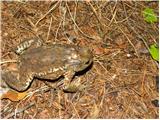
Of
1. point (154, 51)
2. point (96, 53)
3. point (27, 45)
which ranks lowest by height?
point (154, 51)

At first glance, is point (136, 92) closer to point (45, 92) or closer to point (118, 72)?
point (118, 72)

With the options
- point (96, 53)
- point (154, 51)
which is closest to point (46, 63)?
point (96, 53)

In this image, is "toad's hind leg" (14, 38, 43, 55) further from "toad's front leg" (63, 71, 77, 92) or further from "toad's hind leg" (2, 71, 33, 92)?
"toad's front leg" (63, 71, 77, 92)

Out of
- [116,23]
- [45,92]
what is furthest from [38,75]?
[116,23]

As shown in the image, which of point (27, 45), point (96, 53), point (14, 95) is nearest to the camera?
point (14, 95)

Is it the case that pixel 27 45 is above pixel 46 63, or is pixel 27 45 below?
above

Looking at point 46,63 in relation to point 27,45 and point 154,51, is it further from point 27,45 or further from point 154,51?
point 154,51

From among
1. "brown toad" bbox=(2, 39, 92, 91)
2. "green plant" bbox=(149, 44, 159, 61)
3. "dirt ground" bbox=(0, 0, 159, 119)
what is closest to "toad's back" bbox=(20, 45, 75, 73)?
"brown toad" bbox=(2, 39, 92, 91)
